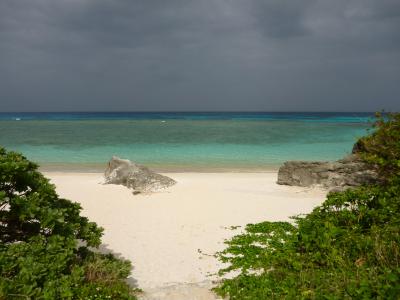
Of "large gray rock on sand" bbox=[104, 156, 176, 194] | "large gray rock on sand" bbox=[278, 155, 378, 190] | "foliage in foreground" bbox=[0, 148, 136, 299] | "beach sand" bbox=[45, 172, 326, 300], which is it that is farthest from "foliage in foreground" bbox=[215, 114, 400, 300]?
"large gray rock on sand" bbox=[104, 156, 176, 194]

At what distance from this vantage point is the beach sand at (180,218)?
22.7 ft

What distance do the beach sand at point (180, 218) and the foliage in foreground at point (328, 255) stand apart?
26.2 inches

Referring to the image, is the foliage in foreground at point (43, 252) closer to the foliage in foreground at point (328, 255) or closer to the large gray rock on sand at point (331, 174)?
the foliage in foreground at point (328, 255)

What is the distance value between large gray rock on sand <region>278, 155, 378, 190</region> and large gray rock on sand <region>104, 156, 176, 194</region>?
538 cm

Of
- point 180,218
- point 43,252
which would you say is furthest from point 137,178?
point 43,252

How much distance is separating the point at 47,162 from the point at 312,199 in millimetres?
20077

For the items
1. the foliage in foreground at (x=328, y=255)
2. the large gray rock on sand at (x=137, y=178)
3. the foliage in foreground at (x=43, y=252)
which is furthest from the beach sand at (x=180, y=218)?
the foliage in foreground at (x=43, y=252)

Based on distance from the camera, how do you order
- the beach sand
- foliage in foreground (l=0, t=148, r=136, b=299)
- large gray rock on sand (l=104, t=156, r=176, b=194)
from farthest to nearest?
large gray rock on sand (l=104, t=156, r=176, b=194) < the beach sand < foliage in foreground (l=0, t=148, r=136, b=299)

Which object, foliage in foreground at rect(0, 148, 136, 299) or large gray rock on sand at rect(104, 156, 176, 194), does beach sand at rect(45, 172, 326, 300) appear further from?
foliage in foreground at rect(0, 148, 136, 299)

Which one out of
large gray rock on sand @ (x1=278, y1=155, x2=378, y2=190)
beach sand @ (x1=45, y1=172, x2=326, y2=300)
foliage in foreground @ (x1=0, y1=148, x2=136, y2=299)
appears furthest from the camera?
large gray rock on sand @ (x1=278, y1=155, x2=378, y2=190)

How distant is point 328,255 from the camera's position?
→ 6438 millimetres

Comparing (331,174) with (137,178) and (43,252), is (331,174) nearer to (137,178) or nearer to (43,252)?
(137,178)

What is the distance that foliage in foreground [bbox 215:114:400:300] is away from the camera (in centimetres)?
511

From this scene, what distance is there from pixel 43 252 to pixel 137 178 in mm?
9303
